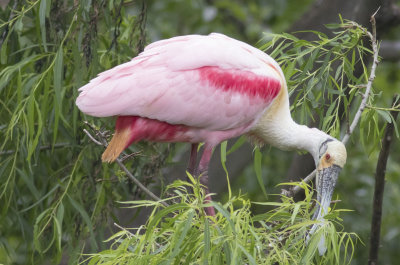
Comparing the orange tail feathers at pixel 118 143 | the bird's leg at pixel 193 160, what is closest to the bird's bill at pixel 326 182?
the bird's leg at pixel 193 160

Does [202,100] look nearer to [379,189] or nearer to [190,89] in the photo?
[190,89]

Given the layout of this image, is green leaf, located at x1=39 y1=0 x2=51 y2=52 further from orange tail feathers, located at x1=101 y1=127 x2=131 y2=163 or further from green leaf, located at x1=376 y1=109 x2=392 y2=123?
green leaf, located at x1=376 y1=109 x2=392 y2=123

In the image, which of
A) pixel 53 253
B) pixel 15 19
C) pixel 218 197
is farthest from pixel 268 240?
pixel 218 197

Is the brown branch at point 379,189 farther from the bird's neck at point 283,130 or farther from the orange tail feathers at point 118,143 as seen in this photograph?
the orange tail feathers at point 118,143

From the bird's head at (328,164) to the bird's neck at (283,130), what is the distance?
0.15m

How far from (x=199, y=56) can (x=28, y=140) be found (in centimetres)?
91

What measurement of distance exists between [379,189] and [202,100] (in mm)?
798

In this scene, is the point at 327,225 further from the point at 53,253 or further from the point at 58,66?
the point at 53,253

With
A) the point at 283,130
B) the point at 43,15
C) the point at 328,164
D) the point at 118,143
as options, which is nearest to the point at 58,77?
the point at 43,15

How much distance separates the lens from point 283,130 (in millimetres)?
4094

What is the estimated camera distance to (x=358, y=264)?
5910 millimetres

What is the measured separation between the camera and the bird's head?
379 centimetres

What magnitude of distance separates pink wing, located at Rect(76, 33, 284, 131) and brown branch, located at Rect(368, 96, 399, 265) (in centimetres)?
49

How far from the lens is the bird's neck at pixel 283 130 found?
4047mm
